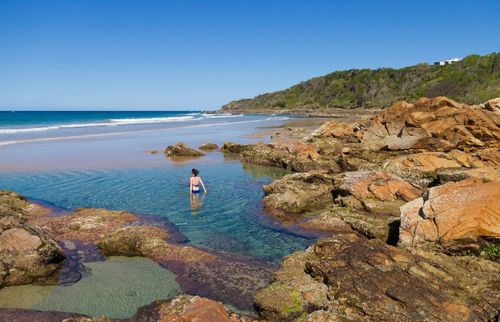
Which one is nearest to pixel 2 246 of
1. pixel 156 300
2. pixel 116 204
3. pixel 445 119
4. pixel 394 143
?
pixel 156 300

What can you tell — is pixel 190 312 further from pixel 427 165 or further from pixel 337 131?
pixel 337 131

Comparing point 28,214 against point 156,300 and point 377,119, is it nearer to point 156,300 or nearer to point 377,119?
point 156,300

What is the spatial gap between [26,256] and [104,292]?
3078 mm

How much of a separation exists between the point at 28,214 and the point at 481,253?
18.7 meters

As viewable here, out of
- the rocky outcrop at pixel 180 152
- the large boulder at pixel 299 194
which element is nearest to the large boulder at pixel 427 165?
the large boulder at pixel 299 194

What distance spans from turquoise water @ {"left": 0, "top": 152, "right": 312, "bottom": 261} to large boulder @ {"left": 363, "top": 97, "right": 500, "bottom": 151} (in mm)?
9363

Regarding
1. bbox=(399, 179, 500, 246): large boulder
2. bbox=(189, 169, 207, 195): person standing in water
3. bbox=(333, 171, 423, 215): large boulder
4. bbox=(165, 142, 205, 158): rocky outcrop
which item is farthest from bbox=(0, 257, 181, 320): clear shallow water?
bbox=(165, 142, 205, 158): rocky outcrop

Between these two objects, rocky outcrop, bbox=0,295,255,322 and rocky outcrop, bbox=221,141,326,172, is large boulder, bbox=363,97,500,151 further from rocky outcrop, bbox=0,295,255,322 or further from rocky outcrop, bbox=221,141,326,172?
rocky outcrop, bbox=0,295,255,322

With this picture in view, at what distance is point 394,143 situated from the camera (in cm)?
2795

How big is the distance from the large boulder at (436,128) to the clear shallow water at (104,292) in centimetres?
2077

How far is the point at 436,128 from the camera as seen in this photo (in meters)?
27.4

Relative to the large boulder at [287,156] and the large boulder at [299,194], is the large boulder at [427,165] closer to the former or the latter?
the large boulder at [299,194]

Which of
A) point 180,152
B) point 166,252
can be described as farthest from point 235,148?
point 166,252

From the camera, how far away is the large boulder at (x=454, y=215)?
10.8 metres
